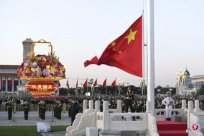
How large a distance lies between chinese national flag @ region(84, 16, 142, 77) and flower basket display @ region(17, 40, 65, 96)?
36.0 meters

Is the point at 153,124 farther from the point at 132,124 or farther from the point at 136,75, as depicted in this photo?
the point at 136,75

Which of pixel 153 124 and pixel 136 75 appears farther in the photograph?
pixel 136 75

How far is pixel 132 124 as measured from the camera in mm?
13383

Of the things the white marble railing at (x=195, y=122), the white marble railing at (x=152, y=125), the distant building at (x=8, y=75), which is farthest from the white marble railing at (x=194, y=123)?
the distant building at (x=8, y=75)

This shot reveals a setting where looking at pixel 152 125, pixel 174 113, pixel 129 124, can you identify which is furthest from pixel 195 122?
pixel 174 113

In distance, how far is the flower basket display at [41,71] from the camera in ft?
166

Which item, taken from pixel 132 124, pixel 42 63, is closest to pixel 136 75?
pixel 132 124

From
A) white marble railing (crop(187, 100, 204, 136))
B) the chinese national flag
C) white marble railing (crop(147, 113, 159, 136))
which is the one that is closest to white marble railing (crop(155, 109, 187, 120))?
white marble railing (crop(187, 100, 204, 136))

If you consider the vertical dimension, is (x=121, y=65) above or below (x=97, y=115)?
above

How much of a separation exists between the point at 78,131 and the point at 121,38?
10.6 ft

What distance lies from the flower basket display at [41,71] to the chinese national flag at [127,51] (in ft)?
118

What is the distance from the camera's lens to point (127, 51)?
48.6 feet

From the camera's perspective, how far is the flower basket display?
5066 cm

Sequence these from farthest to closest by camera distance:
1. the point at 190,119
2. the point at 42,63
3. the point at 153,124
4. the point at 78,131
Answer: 1. the point at 42,63
2. the point at 78,131
3. the point at 190,119
4. the point at 153,124
